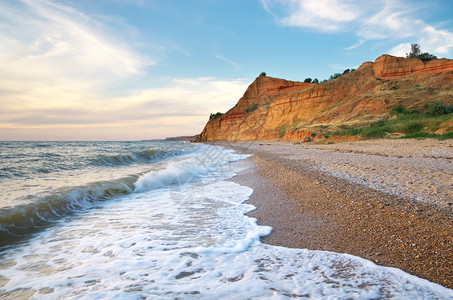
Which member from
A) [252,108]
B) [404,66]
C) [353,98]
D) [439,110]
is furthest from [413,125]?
[252,108]

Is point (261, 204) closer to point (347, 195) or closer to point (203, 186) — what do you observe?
point (347, 195)

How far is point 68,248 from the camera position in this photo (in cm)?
288

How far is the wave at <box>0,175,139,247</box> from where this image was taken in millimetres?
3602

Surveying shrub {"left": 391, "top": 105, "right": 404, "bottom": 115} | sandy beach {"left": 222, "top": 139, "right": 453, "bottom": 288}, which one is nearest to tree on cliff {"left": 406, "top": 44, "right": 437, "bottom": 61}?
shrub {"left": 391, "top": 105, "right": 404, "bottom": 115}

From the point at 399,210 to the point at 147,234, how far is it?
11.3 feet

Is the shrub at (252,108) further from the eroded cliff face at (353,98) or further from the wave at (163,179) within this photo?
the wave at (163,179)

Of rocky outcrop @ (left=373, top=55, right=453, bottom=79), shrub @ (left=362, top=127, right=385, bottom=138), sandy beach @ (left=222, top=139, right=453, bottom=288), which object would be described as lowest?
sandy beach @ (left=222, top=139, right=453, bottom=288)

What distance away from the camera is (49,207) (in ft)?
14.7

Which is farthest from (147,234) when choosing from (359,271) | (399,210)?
(399,210)

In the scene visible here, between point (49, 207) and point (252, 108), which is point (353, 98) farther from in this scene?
point (49, 207)

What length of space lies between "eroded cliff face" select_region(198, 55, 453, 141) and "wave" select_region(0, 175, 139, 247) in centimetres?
2188

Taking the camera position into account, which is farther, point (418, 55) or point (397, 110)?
point (418, 55)

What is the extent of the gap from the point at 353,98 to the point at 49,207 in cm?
3353

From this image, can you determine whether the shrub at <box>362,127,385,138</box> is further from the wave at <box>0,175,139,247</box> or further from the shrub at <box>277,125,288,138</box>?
the shrub at <box>277,125,288,138</box>
